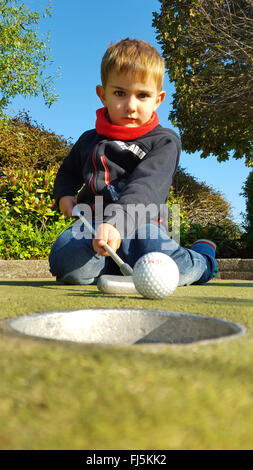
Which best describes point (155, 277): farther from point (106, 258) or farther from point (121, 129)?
point (121, 129)

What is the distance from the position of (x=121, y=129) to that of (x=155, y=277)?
1.66 meters

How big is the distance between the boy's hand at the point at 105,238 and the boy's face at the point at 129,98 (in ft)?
3.84

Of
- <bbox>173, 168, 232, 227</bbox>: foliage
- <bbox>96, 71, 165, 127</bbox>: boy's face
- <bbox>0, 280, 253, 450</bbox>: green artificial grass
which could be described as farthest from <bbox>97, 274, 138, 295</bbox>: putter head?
<bbox>173, 168, 232, 227</bbox>: foliage

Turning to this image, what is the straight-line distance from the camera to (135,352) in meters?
0.84

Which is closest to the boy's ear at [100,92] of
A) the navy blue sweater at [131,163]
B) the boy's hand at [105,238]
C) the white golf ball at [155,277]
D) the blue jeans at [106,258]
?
the navy blue sweater at [131,163]

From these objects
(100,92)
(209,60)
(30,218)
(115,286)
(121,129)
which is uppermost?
(209,60)

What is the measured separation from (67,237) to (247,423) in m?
2.72

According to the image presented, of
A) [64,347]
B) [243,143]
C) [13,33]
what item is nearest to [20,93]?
[13,33]

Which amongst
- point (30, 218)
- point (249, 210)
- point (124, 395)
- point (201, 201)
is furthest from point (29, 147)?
point (124, 395)

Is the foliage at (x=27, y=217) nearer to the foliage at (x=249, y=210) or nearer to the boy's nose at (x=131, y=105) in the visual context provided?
the boy's nose at (x=131, y=105)

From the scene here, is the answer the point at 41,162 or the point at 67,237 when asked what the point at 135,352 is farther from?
the point at 41,162

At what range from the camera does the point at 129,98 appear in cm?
306

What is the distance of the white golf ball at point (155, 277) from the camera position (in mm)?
1956

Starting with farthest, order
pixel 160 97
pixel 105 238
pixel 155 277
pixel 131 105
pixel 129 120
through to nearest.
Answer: pixel 160 97, pixel 129 120, pixel 131 105, pixel 105 238, pixel 155 277
